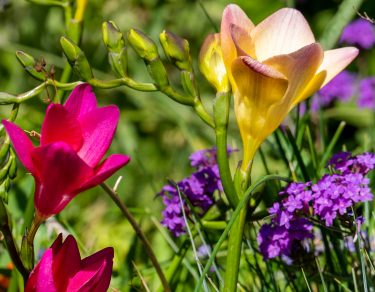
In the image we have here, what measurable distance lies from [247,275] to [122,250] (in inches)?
27.6

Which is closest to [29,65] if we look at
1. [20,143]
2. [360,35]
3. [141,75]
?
[20,143]

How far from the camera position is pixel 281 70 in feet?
2.56

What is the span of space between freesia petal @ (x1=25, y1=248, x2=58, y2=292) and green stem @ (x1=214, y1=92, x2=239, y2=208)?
173 millimetres

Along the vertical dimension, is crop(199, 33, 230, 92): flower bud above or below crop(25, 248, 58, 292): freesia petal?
above

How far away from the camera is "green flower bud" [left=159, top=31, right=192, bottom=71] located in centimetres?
81

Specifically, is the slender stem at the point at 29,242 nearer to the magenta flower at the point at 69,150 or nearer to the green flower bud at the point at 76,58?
the magenta flower at the point at 69,150

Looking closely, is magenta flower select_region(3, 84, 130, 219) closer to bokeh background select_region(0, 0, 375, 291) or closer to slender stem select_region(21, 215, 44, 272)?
slender stem select_region(21, 215, 44, 272)

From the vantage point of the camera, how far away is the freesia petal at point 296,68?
0.77m

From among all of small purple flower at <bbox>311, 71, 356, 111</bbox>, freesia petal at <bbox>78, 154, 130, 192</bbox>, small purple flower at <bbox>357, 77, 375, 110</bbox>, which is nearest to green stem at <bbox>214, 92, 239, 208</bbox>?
freesia petal at <bbox>78, 154, 130, 192</bbox>

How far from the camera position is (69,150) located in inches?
27.0

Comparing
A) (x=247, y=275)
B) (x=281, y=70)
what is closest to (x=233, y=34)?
(x=281, y=70)

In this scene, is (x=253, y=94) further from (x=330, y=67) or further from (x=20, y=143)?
(x=20, y=143)

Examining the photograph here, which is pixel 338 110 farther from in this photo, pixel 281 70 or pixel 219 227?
pixel 281 70

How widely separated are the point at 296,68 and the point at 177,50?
115 mm
